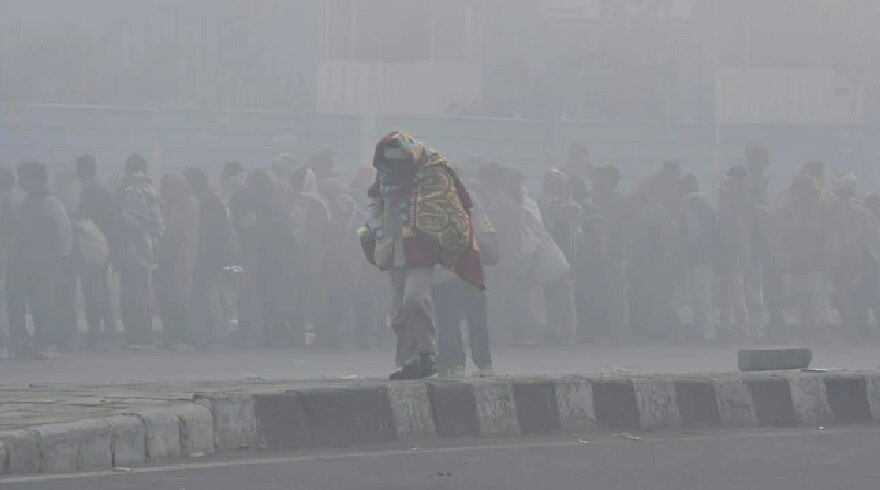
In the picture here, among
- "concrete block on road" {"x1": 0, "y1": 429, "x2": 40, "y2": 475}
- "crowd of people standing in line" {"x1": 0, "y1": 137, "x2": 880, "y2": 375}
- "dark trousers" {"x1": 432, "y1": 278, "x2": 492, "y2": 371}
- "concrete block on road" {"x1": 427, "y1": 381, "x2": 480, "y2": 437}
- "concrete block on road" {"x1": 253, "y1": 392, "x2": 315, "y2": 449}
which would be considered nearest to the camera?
"concrete block on road" {"x1": 0, "y1": 429, "x2": 40, "y2": 475}

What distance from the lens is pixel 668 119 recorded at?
30.1m

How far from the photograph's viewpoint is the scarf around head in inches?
374

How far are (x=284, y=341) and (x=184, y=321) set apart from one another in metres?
0.79

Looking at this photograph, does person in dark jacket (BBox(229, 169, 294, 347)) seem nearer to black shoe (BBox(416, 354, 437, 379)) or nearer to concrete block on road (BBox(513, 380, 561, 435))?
black shoe (BBox(416, 354, 437, 379))

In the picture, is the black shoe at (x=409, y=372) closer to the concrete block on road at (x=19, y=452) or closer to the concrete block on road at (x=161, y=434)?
the concrete block on road at (x=161, y=434)

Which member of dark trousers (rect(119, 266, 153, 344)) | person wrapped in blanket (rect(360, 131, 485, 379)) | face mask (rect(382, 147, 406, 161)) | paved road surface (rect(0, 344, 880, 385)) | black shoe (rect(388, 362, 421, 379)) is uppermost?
face mask (rect(382, 147, 406, 161))

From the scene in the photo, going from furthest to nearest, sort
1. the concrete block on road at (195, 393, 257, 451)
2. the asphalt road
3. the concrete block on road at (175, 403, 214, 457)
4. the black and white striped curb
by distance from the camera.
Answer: the concrete block on road at (195, 393, 257, 451), the concrete block on road at (175, 403, 214, 457), the black and white striped curb, the asphalt road

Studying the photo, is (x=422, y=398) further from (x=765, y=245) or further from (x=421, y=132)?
(x=421, y=132)

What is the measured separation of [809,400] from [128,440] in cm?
359

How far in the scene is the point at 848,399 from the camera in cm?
982

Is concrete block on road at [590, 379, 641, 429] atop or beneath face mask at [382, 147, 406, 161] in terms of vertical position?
beneath

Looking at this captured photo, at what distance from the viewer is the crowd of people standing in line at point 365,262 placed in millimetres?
15758

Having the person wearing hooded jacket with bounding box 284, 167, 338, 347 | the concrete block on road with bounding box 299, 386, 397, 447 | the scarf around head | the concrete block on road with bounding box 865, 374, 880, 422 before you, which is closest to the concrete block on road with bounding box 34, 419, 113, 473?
the concrete block on road with bounding box 299, 386, 397, 447

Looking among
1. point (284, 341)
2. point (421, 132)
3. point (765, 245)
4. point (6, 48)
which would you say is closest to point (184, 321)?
point (284, 341)
